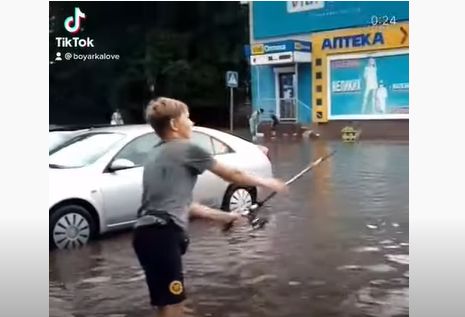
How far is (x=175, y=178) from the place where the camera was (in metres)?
3.60

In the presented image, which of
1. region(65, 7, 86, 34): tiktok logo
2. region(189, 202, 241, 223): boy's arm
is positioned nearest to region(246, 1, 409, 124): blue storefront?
region(189, 202, 241, 223): boy's arm

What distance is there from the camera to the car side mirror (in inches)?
156

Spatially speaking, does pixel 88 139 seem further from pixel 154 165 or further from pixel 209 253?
pixel 209 253

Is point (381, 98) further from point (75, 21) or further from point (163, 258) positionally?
point (75, 21)

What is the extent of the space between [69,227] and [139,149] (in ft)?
1.85

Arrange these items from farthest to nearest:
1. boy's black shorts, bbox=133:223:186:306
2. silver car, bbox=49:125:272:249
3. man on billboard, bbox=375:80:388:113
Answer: man on billboard, bbox=375:80:388:113 → silver car, bbox=49:125:272:249 → boy's black shorts, bbox=133:223:186:306

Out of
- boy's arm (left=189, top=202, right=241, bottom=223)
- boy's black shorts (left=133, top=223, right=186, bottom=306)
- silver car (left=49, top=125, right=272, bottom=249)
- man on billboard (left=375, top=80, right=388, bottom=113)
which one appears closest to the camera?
boy's black shorts (left=133, top=223, right=186, bottom=306)

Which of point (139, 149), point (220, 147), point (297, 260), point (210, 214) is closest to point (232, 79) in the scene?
point (220, 147)

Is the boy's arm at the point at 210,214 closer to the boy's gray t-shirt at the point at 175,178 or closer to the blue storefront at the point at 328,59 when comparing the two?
the boy's gray t-shirt at the point at 175,178

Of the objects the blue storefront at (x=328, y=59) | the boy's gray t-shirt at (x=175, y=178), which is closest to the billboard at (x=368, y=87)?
the blue storefront at (x=328, y=59)

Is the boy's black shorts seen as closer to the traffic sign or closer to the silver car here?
the silver car
